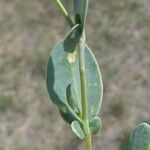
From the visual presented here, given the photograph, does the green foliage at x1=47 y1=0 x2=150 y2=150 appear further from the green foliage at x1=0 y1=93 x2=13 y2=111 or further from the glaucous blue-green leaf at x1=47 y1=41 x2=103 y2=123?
the green foliage at x1=0 y1=93 x2=13 y2=111

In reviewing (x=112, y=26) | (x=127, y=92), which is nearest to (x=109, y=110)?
(x=127, y=92)

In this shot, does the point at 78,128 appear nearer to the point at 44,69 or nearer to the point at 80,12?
the point at 80,12

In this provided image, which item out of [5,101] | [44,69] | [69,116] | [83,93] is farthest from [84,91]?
[44,69]

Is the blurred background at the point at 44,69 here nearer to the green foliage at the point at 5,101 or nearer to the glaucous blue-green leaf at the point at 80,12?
the green foliage at the point at 5,101

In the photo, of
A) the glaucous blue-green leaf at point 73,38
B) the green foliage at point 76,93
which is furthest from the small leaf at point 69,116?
the glaucous blue-green leaf at point 73,38

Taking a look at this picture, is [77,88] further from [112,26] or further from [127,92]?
[112,26]

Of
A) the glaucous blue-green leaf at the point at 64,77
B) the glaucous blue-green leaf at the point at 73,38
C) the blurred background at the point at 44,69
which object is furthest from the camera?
the blurred background at the point at 44,69

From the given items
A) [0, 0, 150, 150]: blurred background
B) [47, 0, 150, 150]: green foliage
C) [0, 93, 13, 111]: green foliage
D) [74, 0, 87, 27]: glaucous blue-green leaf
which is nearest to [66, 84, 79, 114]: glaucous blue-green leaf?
[47, 0, 150, 150]: green foliage
